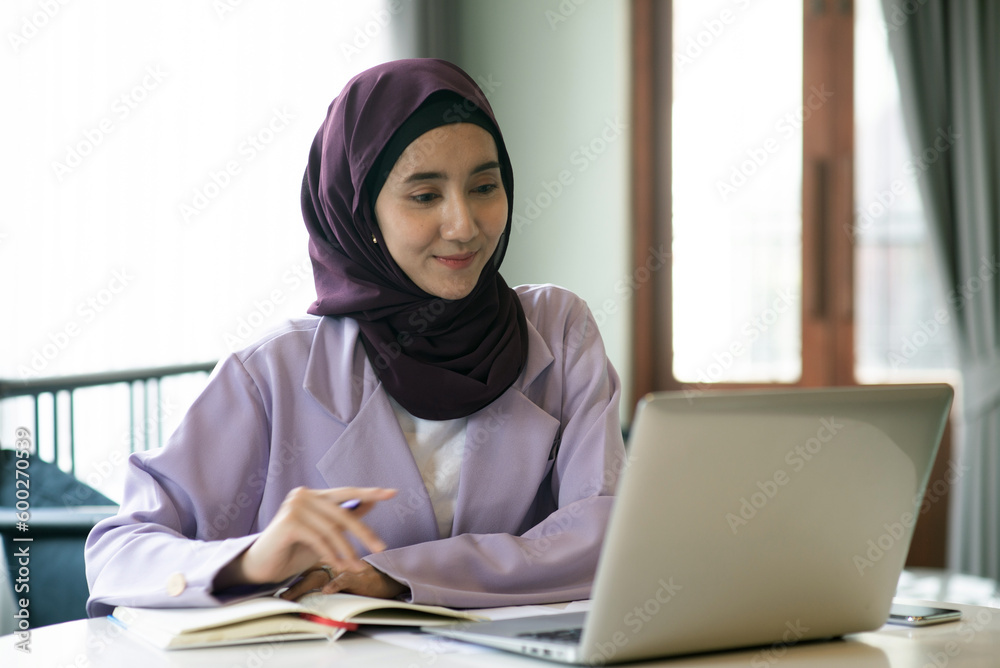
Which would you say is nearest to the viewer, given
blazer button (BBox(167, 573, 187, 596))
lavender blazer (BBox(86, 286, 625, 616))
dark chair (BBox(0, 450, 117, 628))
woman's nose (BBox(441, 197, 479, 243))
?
blazer button (BBox(167, 573, 187, 596))

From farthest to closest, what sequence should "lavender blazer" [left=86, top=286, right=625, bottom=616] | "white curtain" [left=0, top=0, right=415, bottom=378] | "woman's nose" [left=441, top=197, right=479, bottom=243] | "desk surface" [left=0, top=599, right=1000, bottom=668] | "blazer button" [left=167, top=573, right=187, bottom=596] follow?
"white curtain" [left=0, top=0, right=415, bottom=378] < "woman's nose" [left=441, top=197, right=479, bottom=243] < "lavender blazer" [left=86, top=286, right=625, bottom=616] < "blazer button" [left=167, top=573, right=187, bottom=596] < "desk surface" [left=0, top=599, right=1000, bottom=668]

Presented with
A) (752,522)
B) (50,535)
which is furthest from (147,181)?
(752,522)

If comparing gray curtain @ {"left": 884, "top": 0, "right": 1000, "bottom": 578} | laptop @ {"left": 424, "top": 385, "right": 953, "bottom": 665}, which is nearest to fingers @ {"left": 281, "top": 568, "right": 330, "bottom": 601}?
laptop @ {"left": 424, "top": 385, "right": 953, "bottom": 665}

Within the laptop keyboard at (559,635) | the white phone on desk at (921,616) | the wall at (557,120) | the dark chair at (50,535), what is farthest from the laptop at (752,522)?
the wall at (557,120)

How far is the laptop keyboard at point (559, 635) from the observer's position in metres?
0.86

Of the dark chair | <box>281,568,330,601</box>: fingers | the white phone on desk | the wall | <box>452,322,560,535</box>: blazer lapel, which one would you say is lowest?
the dark chair

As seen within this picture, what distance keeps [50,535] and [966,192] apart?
3386mm

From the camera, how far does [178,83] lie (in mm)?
2598

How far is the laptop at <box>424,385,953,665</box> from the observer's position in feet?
2.54

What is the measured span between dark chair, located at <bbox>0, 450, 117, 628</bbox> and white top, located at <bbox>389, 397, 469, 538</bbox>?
0.91 meters

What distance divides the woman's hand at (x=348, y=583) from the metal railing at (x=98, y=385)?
1390 mm

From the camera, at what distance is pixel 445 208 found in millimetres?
1391

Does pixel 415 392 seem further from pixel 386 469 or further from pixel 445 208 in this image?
pixel 445 208

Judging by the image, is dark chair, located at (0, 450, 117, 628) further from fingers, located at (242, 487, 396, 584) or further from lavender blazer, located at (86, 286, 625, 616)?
fingers, located at (242, 487, 396, 584)
